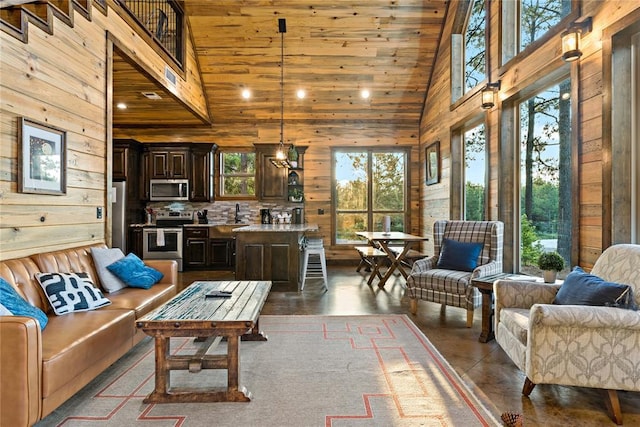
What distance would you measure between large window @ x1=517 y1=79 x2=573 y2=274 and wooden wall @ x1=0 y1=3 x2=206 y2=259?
4.43m

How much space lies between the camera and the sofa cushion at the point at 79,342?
73.2 inches

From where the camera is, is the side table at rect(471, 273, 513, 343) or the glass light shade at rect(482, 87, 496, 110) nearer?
the side table at rect(471, 273, 513, 343)

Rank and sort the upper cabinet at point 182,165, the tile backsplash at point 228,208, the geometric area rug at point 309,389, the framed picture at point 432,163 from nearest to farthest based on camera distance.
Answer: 1. the geometric area rug at point 309,389
2. the framed picture at point 432,163
3. the upper cabinet at point 182,165
4. the tile backsplash at point 228,208

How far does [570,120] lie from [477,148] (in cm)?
199

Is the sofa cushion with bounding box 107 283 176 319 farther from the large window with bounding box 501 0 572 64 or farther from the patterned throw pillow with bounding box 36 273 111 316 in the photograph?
the large window with bounding box 501 0 572 64

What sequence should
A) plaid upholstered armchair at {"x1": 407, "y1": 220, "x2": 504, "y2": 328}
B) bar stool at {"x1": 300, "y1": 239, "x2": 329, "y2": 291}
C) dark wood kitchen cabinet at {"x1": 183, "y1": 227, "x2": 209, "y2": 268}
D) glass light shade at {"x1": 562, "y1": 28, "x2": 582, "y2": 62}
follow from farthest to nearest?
dark wood kitchen cabinet at {"x1": 183, "y1": 227, "x2": 209, "y2": 268} < bar stool at {"x1": 300, "y1": 239, "x2": 329, "y2": 291} < plaid upholstered armchair at {"x1": 407, "y1": 220, "x2": 504, "y2": 328} < glass light shade at {"x1": 562, "y1": 28, "x2": 582, "y2": 62}

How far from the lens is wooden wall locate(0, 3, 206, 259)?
8.54 ft

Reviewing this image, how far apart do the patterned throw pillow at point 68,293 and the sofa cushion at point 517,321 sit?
2.93 metres

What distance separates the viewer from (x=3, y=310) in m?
1.89

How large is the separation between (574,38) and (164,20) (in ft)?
17.4

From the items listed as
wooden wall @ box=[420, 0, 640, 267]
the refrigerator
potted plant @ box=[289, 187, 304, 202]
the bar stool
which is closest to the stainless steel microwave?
the refrigerator

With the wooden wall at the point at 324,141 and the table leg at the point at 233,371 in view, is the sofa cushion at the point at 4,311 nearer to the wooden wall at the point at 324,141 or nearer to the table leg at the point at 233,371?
the table leg at the point at 233,371

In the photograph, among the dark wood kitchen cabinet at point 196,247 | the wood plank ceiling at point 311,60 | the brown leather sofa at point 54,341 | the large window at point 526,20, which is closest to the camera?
the brown leather sofa at point 54,341

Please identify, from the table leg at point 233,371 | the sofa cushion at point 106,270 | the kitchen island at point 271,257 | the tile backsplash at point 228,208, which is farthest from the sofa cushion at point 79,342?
the tile backsplash at point 228,208
